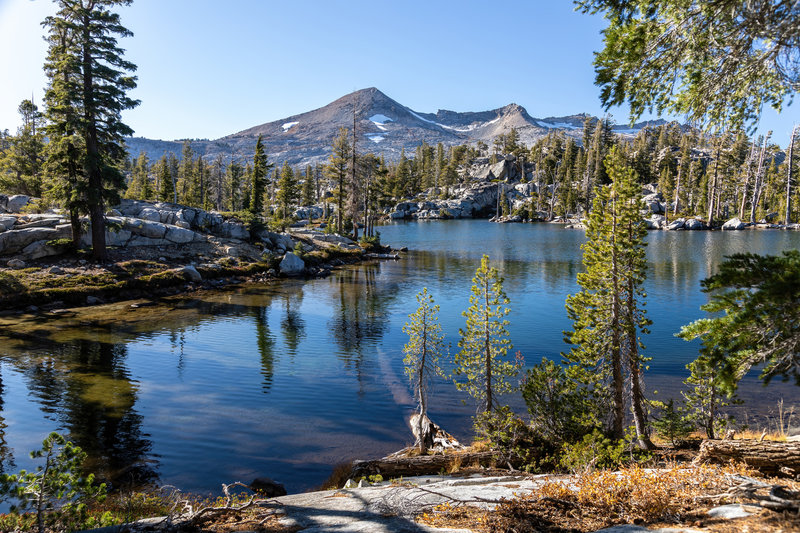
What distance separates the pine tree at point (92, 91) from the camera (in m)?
30.2

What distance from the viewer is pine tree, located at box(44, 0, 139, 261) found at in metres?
30.2

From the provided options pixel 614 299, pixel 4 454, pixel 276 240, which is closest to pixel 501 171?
pixel 276 240

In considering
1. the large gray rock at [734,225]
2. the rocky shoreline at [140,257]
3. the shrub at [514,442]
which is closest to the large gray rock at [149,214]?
the rocky shoreline at [140,257]

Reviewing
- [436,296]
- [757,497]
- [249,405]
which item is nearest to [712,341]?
[757,497]

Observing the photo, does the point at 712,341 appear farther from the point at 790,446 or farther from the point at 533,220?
the point at 533,220

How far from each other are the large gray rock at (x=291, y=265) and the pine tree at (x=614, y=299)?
36.7 metres

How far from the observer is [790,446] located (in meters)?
7.41

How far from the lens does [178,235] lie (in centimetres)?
4134

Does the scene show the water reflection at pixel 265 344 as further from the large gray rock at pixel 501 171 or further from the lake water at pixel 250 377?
the large gray rock at pixel 501 171

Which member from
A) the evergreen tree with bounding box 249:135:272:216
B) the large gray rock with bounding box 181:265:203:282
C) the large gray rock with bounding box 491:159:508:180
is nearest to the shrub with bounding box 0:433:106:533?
the large gray rock with bounding box 181:265:203:282

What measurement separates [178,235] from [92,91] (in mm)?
14355

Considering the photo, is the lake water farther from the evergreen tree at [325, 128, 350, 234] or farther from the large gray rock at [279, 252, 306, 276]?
the evergreen tree at [325, 128, 350, 234]

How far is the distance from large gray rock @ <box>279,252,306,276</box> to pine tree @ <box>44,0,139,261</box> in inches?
630

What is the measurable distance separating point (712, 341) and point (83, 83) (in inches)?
1656
